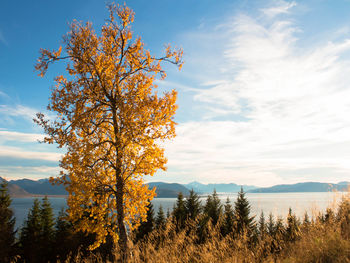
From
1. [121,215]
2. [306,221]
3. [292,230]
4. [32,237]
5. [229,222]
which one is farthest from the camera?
[32,237]

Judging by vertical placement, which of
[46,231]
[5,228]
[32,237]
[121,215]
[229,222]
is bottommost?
[32,237]

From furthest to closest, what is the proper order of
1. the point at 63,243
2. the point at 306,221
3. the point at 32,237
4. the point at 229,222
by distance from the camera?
the point at 32,237 → the point at 63,243 → the point at 229,222 → the point at 306,221

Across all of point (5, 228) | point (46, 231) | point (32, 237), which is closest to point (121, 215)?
point (5, 228)

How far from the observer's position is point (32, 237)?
1176 inches

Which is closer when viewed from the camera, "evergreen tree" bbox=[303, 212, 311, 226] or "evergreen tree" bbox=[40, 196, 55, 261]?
"evergreen tree" bbox=[303, 212, 311, 226]

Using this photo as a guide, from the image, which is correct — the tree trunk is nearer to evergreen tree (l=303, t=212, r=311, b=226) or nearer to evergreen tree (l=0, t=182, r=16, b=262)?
evergreen tree (l=303, t=212, r=311, b=226)

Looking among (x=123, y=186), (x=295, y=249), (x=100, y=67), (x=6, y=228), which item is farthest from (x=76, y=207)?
(x=6, y=228)

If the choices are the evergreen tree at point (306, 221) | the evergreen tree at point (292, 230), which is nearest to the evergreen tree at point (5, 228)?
the evergreen tree at point (292, 230)

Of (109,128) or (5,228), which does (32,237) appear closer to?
(5,228)

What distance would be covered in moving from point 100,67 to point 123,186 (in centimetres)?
462

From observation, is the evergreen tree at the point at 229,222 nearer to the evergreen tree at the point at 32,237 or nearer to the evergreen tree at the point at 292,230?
the evergreen tree at the point at 292,230

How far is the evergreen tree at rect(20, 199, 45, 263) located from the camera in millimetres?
28434

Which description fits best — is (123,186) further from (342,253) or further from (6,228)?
(6,228)

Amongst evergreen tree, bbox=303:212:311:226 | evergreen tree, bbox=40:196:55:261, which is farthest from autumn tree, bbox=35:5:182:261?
evergreen tree, bbox=40:196:55:261
